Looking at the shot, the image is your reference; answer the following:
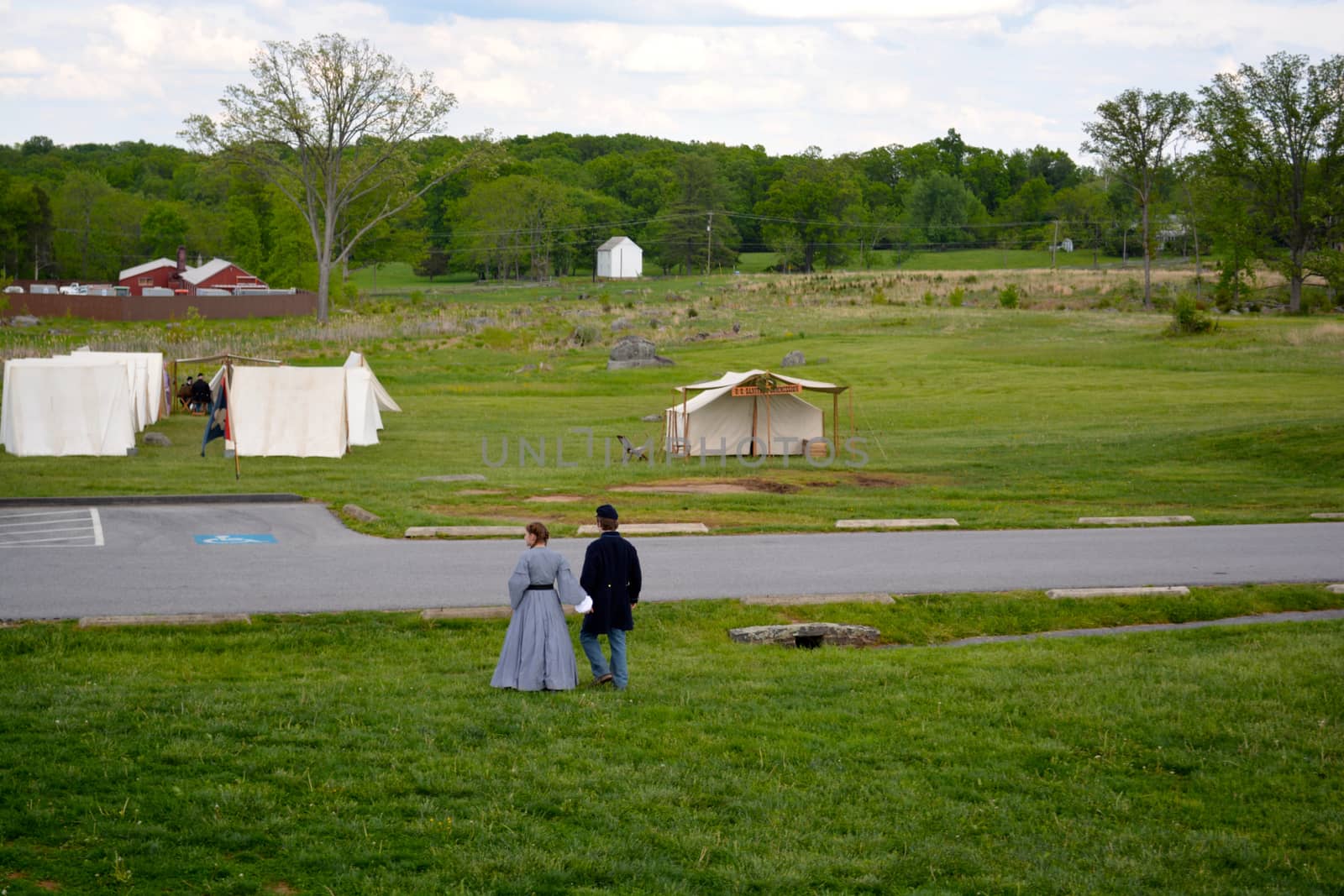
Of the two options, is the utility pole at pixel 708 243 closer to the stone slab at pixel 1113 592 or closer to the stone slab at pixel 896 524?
the stone slab at pixel 896 524

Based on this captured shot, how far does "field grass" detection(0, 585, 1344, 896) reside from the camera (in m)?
6.68

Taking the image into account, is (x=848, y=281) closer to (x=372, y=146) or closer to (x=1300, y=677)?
(x=372, y=146)

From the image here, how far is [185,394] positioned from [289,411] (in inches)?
436

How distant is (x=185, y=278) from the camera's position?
3575 inches

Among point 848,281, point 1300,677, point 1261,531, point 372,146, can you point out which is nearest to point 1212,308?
point 848,281

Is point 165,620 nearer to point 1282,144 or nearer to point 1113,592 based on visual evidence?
point 1113,592

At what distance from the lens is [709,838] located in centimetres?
709

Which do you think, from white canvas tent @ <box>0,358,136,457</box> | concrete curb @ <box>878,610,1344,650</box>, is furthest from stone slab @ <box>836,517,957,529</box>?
white canvas tent @ <box>0,358,136,457</box>

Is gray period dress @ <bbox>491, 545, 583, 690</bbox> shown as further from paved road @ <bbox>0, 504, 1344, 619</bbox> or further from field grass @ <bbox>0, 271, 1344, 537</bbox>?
field grass @ <bbox>0, 271, 1344, 537</bbox>

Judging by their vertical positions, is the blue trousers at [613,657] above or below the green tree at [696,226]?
below

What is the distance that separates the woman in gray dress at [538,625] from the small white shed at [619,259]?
377 ft

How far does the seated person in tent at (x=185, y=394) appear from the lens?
37.5 m

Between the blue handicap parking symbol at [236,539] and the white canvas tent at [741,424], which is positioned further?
the white canvas tent at [741,424]

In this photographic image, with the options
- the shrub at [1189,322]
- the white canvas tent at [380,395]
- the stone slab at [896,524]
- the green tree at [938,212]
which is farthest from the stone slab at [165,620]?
the green tree at [938,212]
